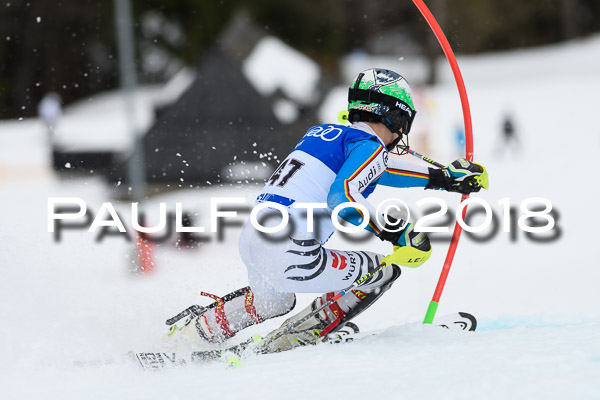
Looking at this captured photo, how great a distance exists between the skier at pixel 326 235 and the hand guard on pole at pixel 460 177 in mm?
516

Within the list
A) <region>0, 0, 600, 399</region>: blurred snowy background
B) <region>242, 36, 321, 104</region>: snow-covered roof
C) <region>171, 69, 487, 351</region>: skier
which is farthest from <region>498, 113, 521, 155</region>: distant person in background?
<region>171, 69, 487, 351</region>: skier

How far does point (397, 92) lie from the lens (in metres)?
4.27

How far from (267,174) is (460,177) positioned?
826 cm

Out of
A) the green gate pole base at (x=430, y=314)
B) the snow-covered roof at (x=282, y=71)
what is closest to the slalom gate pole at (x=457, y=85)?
the green gate pole base at (x=430, y=314)

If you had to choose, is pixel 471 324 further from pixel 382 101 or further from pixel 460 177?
pixel 382 101

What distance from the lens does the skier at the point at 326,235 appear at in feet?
13.2

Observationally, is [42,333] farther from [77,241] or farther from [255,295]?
[77,241]

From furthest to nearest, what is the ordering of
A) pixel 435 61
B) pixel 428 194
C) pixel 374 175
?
pixel 435 61 < pixel 428 194 < pixel 374 175

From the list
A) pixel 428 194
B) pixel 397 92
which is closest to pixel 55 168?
pixel 428 194

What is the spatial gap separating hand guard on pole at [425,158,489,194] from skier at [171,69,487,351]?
1.69ft

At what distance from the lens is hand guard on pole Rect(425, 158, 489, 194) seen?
4672 millimetres

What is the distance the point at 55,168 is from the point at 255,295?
15.9 metres

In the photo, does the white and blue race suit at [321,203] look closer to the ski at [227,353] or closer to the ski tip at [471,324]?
the ski at [227,353]

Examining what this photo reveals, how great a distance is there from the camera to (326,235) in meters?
4.24
